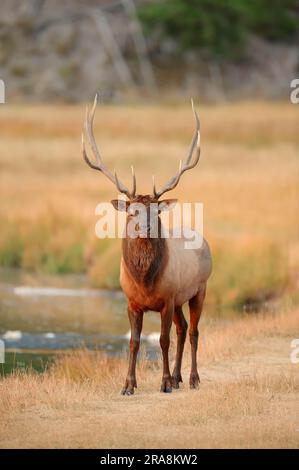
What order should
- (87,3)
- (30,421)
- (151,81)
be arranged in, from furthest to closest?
(87,3), (151,81), (30,421)

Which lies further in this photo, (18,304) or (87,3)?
(87,3)

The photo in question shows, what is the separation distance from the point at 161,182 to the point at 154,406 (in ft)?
66.4

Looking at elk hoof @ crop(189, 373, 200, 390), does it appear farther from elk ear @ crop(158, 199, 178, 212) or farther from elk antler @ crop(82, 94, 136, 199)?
elk antler @ crop(82, 94, 136, 199)

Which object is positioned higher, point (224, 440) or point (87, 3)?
point (87, 3)

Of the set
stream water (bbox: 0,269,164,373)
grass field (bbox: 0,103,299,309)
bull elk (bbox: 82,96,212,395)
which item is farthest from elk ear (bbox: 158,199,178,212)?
grass field (bbox: 0,103,299,309)

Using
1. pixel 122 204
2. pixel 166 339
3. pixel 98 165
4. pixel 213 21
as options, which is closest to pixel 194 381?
pixel 166 339

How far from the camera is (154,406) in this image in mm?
11773

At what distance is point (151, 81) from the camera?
181 ft

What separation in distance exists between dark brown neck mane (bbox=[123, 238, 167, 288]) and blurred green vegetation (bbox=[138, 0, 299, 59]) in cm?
4404

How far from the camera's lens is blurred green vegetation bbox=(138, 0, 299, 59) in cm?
5584

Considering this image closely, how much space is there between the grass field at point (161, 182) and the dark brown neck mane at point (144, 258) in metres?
9.04

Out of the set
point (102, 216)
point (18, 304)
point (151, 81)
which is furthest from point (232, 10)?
point (18, 304)

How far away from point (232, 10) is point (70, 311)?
3884 cm
